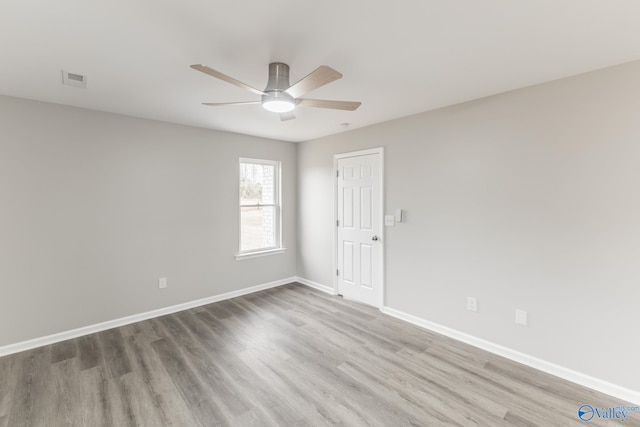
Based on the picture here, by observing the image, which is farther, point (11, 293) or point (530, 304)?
point (11, 293)

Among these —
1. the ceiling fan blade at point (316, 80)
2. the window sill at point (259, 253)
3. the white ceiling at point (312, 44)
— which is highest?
the white ceiling at point (312, 44)

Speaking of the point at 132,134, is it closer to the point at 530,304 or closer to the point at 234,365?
the point at 234,365

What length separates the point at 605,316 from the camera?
2.17 meters

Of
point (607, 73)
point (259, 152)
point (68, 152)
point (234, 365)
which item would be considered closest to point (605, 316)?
point (607, 73)

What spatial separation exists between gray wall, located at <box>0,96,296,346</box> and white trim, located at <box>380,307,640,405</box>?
2.80 meters

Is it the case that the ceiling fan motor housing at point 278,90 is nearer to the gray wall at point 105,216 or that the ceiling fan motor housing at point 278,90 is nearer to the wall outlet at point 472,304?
the gray wall at point 105,216

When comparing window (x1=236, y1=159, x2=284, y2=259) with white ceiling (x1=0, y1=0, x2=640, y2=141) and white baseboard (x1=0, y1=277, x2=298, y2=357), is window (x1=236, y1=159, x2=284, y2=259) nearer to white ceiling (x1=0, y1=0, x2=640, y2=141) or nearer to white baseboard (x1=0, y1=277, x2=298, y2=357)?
white baseboard (x1=0, y1=277, x2=298, y2=357)

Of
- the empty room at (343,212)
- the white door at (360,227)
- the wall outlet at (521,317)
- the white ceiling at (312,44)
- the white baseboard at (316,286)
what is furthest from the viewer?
the white baseboard at (316,286)

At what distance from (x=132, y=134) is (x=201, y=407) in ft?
9.90

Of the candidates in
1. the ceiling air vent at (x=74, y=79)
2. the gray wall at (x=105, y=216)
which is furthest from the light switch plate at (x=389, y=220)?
the ceiling air vent at (x=74, y=79)

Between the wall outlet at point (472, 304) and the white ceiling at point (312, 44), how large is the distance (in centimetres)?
203

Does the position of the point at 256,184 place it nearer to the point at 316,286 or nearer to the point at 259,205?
the point at 259,205

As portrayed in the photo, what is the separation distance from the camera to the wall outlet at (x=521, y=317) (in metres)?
2.54

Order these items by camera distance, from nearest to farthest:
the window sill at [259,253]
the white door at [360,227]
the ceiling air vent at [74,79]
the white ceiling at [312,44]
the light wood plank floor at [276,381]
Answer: the white ceiling at [312,44], the light wood plank floor at [276,381], the ceiling air vent at [74,79], the white door at [360,227], the window sill at [259,253]
